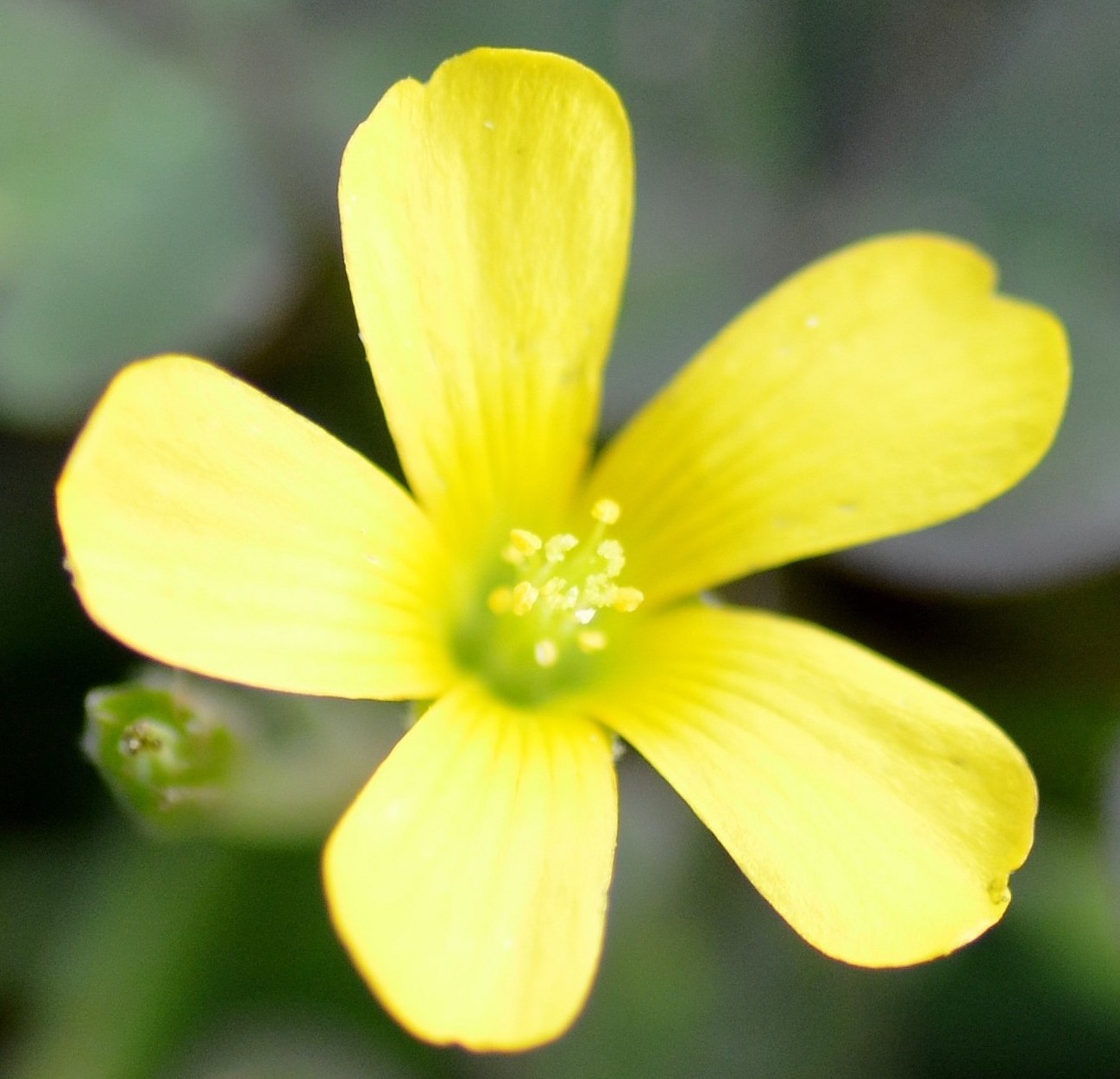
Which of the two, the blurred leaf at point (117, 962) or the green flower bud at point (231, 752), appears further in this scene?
the blurred leaf at point (117, 962)

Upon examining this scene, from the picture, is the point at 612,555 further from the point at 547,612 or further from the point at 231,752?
the point at 231,752

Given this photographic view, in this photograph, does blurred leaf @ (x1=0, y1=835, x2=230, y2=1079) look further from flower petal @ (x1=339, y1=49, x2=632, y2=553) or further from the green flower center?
flower petal @ (x1=339, y1=49, x2=632, y2=553)

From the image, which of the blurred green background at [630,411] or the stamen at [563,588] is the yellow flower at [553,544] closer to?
the stamen at [563,588]

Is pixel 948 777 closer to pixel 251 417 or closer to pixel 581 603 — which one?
pixel 581 603

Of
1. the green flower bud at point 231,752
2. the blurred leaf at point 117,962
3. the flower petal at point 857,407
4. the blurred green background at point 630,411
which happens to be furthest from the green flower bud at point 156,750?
the flower petal at point 857,407

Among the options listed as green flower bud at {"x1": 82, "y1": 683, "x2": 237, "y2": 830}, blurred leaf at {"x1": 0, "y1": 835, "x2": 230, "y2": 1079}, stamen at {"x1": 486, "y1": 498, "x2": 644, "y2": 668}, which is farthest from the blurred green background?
stamen at {"x1": 486, "y1": 498, "x2": 644, "y2": 668}

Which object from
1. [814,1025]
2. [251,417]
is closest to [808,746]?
[251,417]
